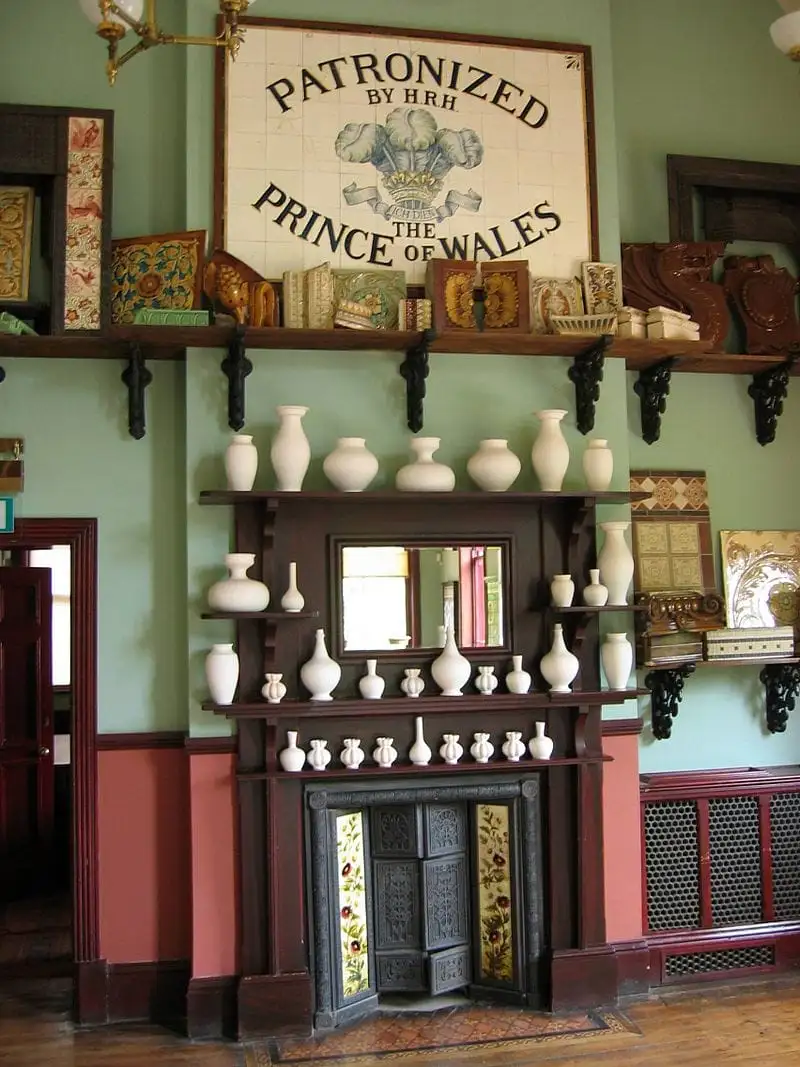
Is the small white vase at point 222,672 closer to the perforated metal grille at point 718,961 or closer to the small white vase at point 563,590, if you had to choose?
the small white vase at point 563,590

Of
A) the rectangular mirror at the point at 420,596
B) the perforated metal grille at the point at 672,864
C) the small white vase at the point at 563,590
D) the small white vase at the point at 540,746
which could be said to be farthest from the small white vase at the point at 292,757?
the perforated metal grille at the point at 672,864

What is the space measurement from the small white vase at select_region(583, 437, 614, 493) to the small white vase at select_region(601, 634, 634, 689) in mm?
605

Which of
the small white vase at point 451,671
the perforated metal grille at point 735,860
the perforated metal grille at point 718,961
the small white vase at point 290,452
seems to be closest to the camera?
the small white vase at point 290,452

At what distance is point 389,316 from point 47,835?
12.9 feet

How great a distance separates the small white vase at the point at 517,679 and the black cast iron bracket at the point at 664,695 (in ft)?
2.24

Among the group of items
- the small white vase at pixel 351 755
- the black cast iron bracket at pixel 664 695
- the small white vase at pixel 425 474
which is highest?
the small white vase at pixel 425 474

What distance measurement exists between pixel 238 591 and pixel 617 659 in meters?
1.52

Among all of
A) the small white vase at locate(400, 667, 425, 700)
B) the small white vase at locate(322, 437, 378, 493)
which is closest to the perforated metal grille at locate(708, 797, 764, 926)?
the small white vase at locate(400, 667, 425, 700)

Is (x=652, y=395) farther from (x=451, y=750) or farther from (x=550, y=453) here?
(x=451, y=750)

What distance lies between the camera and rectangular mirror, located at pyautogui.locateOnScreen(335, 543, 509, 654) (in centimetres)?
417

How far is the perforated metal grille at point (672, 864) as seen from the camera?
14.7ft

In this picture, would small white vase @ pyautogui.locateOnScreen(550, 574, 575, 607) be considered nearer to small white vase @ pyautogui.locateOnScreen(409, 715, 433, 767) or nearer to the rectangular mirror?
Result: the rectangular mirror

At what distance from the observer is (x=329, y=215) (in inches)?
168

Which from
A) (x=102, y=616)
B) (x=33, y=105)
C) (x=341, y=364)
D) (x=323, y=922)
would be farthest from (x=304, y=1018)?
(x=33, y=105)
